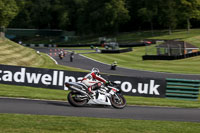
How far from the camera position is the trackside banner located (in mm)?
18656

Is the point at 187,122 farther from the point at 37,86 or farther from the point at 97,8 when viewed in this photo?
the point at 97,8

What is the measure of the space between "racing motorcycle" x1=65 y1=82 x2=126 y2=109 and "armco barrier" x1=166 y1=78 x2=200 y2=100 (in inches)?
211

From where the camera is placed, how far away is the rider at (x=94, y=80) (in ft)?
45.5

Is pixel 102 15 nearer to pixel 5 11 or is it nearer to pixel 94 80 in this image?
pixel 5 11

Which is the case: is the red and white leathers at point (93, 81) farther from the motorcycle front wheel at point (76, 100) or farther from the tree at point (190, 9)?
the tree at point (190, 9)

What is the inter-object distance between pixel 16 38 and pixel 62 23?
53.9 ft

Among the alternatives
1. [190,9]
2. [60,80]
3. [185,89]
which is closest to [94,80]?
[60,80]

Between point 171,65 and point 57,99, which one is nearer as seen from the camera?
point 57,99

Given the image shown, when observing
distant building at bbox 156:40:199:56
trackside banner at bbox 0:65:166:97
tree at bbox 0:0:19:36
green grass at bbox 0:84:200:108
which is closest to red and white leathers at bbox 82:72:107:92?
green grass at bbox 0:84:200:108

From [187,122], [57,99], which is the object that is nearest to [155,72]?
[57,99]

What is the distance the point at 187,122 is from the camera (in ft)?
40.1

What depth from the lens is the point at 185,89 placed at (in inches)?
726

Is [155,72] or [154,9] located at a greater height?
[154,9]

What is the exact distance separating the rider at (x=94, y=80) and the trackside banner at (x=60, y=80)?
4588mm
